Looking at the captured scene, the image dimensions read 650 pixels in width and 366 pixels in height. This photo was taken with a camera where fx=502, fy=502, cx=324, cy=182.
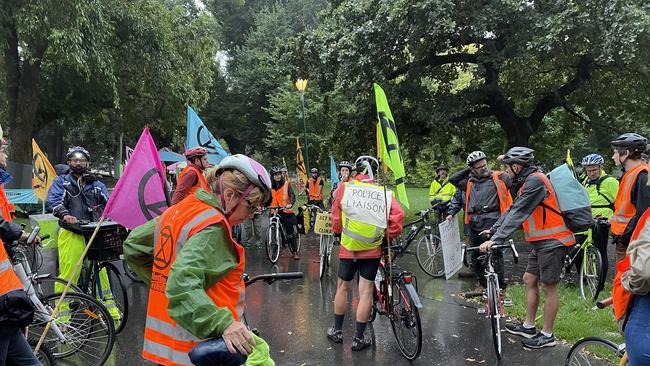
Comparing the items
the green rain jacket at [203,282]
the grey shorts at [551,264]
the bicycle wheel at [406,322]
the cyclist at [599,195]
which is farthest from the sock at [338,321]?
the cyclist at [599,195]

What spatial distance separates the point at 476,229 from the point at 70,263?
17.0 feet

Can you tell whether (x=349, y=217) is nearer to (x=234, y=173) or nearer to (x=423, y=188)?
(x=234, y=173)

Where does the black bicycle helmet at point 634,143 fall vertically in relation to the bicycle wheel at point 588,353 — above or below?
above

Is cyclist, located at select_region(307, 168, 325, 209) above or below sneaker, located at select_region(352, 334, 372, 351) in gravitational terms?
above

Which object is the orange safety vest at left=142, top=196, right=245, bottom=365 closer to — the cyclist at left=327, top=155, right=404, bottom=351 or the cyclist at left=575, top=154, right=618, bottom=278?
the cyclist at left=327, top=155, right=404, bottom=351

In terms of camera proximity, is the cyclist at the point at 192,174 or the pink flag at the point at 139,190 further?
the cyclist at the point at 192,174

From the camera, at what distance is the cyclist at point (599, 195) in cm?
727

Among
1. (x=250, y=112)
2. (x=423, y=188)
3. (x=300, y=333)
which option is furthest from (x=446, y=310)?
(x=423, y=188)

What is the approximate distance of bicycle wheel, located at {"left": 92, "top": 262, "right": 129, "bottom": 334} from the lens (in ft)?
17.6

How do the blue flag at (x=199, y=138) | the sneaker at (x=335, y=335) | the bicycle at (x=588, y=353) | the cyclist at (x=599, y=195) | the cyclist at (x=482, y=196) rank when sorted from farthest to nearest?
the cyclist at (x=599, y=195) → the cyclist at (x=482, y=196) → the blue flag at (x=199, y=138) → the sneaker at (x=335, y=335) → the bicycle at (x=588, y=353)

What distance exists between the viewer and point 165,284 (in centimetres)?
223

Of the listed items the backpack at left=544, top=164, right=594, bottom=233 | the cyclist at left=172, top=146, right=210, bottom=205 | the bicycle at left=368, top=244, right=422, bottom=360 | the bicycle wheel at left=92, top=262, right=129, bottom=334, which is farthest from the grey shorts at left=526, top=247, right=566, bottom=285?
the bicycle wheel at left=92, top=262, right=129, bottom=334

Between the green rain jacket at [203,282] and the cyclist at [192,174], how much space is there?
3536mm

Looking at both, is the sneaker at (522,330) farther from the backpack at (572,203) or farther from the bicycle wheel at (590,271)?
the bicycle wheel at (590,271)
